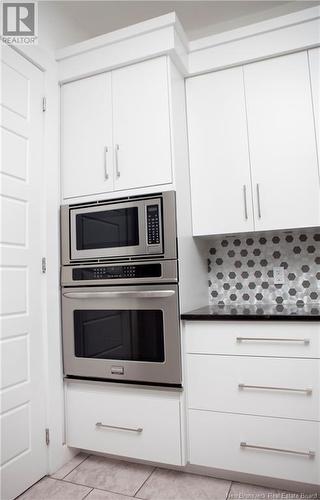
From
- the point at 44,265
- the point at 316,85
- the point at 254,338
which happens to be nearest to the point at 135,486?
the point at 254,338

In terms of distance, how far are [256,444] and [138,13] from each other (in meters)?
2.63

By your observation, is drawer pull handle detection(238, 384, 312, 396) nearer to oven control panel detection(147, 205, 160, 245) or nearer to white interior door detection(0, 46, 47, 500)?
oven control panel detection(147, 205, 160, 245)

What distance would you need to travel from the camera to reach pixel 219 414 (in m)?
1.73

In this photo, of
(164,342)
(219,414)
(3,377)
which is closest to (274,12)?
(164,342)

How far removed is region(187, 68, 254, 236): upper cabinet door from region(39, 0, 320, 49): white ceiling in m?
0.51

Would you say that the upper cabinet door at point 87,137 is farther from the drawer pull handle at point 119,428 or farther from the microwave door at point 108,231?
the drawer pull handle at point 119,428

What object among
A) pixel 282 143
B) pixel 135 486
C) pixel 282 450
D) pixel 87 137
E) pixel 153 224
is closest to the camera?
pixel 282 450

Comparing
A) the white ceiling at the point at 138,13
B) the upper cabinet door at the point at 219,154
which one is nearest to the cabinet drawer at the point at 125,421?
the upper cabinet door at the point at 219,154

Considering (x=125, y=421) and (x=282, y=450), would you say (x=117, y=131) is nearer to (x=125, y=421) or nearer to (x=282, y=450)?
(x=125, y=421)

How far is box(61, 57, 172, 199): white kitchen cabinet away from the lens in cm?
189

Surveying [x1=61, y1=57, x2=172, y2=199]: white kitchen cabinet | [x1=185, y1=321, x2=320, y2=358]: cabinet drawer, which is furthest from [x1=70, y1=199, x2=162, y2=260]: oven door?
[x1=185, y1=321, x2=320, y2=358]: cabinet drawer

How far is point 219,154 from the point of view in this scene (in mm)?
2086

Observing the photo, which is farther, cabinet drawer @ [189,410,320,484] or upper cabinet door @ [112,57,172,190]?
upper cabinet door @ [112,57,172,190]

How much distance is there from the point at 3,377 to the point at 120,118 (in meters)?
1.49
